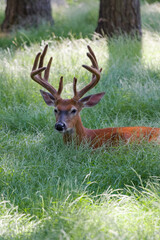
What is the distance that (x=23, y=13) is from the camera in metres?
11.3

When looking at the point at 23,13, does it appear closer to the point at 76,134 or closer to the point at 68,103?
the point at 68,103

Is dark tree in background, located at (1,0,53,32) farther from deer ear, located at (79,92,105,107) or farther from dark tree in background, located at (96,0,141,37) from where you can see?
deer ear, located at (79,92,105,107)

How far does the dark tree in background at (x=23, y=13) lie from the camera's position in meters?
11.2

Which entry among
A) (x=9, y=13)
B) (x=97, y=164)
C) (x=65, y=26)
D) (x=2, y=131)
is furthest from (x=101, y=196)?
(x=9, y=13)

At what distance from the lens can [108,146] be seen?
15.3ft

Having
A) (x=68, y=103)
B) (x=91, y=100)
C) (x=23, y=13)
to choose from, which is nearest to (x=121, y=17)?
(x=23, y=13)

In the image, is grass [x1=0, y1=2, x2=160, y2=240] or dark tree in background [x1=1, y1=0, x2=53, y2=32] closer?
grass [x1=0, y1=2, x2=160, y2=240]

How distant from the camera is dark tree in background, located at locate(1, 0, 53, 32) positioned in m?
11.2

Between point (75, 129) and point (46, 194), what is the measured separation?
1.52 m

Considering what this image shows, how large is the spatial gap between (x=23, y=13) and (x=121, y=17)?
349cm

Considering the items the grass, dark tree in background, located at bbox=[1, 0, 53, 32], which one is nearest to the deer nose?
the grass

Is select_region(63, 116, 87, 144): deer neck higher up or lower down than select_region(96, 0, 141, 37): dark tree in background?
lower down

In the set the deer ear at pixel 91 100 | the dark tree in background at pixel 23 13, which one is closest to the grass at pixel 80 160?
the deer ear at pixel 91 100

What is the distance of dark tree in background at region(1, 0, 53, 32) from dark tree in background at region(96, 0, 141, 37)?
2898 millimetres
